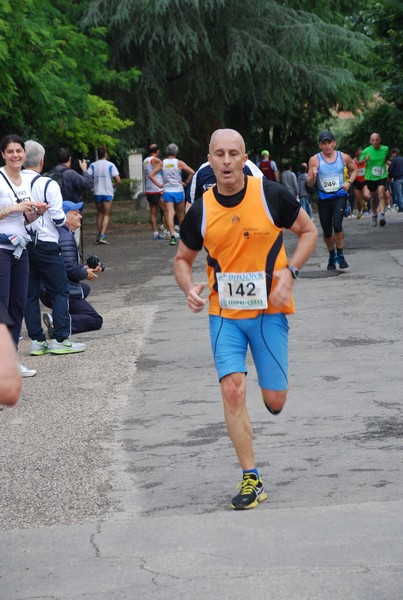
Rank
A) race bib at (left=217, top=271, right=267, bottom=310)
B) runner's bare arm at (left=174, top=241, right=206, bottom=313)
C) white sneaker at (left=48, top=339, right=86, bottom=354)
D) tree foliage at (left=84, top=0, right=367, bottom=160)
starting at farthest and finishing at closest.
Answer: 1. tree foliage at (left=84, top=0, right=367, bottom=160)
2. white sneaker at (left=48, top=339, right=86, bottom=354)
3. runner's bare arm at (left=174, top=241, right=206, bottom=313)
4. race bib at (left=217, top=271, right=267, bottom=310)

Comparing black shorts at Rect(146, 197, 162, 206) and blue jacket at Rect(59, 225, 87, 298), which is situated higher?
blue jacket at Rect(59, 225, 87, 298)

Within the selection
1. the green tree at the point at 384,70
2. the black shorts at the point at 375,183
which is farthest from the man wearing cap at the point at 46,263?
the black shorts at the point at 375,183

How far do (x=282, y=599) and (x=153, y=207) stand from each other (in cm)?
2012

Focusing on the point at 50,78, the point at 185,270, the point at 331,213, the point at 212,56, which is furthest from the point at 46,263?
the point at 212,56

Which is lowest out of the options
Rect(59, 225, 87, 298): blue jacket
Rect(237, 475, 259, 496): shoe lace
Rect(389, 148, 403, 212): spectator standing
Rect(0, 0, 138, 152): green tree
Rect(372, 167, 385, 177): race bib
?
Rect(389, 148, 403, 212): spectator standing

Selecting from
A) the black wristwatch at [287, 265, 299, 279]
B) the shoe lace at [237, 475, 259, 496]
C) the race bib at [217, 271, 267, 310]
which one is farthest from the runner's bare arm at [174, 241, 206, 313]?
the shoe lace at [237, 475, 259, 496]

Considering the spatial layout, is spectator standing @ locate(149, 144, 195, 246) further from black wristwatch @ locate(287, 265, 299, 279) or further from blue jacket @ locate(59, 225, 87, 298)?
black wristwatch @ locate(287, 265, 299, 279)

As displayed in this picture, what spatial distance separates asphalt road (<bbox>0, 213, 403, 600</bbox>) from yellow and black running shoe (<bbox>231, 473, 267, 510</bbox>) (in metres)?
0.05

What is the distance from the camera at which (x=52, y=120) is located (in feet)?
73.0

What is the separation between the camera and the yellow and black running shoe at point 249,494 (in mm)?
5637

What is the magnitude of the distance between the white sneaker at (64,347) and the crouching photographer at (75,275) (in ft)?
2.19

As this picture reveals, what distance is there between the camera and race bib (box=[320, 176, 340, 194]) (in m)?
15.5

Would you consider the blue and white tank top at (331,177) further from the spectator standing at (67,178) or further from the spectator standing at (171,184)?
the spectator standing at (171,184)

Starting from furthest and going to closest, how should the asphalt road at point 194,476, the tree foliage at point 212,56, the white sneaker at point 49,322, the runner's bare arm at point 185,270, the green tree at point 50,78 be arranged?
the tree foliage at point 212,56
the green tree at point 50,78
the white sneaker at point 49,322
the runner's bare arm at point 185,270
the asphalt road at point 194,476
